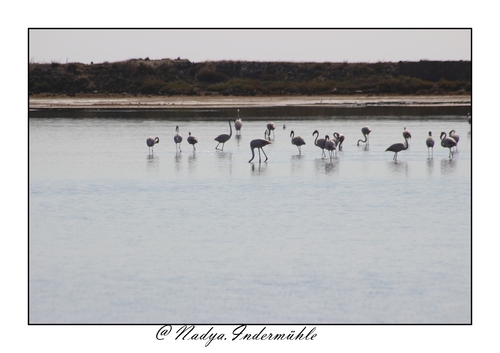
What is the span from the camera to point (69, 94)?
54094 millimetres

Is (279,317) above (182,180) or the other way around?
the other way around

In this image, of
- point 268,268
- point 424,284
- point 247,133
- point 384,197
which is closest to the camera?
point 424,284

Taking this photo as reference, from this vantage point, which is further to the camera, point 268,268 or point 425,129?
point 425,129

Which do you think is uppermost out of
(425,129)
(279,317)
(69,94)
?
(69,94)

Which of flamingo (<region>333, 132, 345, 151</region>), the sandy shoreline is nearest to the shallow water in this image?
flamingo (<region>333, 132, 345, 151</region>)

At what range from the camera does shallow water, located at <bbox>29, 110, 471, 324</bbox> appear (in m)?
6.66

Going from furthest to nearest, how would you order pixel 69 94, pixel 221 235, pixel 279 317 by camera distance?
1. pixel 69 94
2. pixel 221 235
3. pixel 279 317

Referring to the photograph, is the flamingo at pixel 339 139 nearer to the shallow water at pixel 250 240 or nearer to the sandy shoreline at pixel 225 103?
the shallow water at pixel 250 240

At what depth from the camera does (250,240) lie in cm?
884

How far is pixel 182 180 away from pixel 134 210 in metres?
2.90

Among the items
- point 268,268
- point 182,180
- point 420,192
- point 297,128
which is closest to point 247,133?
point 297,128

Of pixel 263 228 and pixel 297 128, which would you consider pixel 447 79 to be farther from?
pixel 263 228

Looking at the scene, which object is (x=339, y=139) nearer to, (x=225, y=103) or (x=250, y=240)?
(x=250, y=240)

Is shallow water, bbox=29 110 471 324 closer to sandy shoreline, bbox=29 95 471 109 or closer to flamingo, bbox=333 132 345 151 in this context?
flamingo, bbox=333 132 345 151
